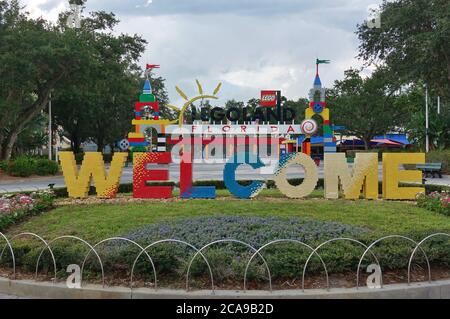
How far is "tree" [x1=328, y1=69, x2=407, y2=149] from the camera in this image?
2103 inches

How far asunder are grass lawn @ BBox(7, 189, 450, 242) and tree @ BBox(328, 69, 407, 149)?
4094 centimetres

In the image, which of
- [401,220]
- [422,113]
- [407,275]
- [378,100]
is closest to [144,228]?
[407,275]

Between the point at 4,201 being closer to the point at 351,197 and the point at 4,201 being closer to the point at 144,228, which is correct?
the point at 144,228

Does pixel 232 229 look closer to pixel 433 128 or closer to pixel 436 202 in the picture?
pixel 436 202

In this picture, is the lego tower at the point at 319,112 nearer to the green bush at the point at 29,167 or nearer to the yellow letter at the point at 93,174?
the green bush at the point at 29,167

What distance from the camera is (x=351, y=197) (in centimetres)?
1470

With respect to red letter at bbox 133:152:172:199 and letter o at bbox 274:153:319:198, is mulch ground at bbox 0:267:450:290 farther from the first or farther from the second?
red letter at bbox 133:152:172:199

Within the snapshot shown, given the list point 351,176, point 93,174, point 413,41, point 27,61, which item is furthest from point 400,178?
point 27,61

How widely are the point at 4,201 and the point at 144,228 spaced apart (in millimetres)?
5366

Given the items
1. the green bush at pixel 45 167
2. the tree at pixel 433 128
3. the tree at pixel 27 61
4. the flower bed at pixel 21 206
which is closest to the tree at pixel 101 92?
the tree at pixel 27 61

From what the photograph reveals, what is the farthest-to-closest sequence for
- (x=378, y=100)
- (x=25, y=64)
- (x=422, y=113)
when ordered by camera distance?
(x=378, y=100), (x=422, y=113), (x=25, y=64)

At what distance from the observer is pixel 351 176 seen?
14859mm

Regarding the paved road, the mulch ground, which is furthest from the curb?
the paved road

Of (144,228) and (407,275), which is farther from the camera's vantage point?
(144,228)
